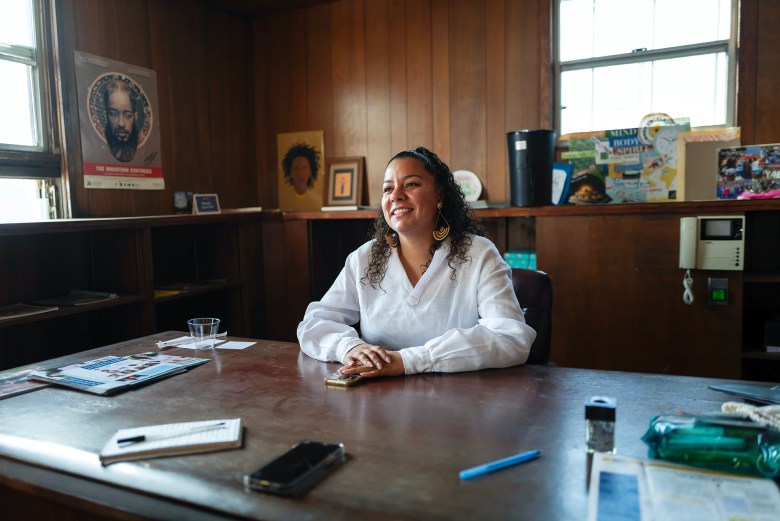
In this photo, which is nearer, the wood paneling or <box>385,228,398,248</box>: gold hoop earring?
<box>385,228,398,248</box>: gold hoop earring

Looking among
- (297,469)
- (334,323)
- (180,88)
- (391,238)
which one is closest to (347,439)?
(297,469)

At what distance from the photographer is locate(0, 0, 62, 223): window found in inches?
105

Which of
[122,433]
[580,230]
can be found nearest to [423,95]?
[580,230]

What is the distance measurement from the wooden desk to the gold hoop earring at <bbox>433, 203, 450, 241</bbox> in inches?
22.4

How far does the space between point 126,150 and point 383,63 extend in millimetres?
1646

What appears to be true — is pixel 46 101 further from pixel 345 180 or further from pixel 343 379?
pixel 343 379

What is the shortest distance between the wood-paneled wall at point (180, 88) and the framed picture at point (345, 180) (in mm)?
681

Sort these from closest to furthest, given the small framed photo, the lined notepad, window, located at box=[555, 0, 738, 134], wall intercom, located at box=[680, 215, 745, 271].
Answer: the lined notepad, wall intercom, located at box=[680, 215, 745, 271], window, located at box=[555, 0, 738, 134], the small framed photo

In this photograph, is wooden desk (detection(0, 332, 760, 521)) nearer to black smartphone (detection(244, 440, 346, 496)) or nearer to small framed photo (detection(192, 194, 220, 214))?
black smartphone (detection(244, 440, 346, 496))

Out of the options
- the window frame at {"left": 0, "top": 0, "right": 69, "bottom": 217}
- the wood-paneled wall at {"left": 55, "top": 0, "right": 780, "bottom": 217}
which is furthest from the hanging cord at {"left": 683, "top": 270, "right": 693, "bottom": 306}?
the window frame at {"left": 0, "top": 0, "right": 69, "bottom": 217}

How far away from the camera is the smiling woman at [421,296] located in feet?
4.90

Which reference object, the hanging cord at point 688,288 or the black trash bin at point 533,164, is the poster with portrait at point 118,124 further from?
the hanging cord at point 688,288

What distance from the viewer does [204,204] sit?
3453 millimetres

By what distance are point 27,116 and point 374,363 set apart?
231 centimetres
